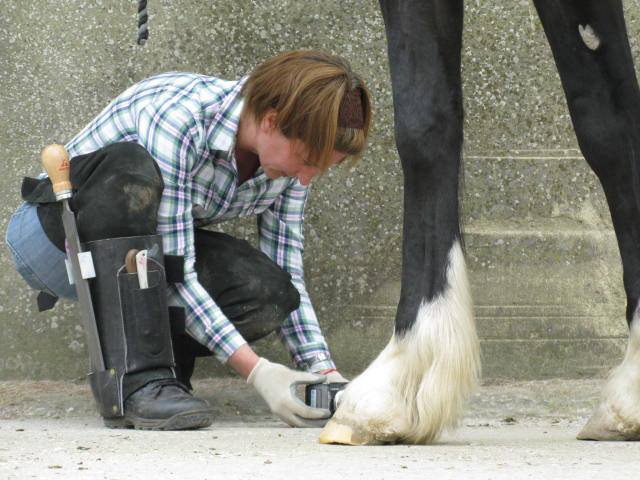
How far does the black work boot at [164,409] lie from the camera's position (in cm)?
183

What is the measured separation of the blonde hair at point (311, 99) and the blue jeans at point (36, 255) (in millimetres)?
477

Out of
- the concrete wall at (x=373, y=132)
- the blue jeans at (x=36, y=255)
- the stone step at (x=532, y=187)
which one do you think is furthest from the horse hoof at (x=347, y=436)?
the stone step at (x=532, y=187)

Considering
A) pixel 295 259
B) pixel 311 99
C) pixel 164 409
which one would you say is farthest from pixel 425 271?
pixel 295 259

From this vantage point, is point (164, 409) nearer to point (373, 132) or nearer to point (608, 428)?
point (608, 428)

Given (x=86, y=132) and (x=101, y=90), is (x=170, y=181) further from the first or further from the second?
(x=101, y=90)

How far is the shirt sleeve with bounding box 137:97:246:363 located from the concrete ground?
0.17 metres

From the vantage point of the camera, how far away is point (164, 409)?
1.85 meters

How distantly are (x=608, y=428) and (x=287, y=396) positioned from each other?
0.59 metres

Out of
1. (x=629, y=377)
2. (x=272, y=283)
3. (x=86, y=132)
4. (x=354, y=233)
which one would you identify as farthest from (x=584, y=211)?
(x=86, y=132)

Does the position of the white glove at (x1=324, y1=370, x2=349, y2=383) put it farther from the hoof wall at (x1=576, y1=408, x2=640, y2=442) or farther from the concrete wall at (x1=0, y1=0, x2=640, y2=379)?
the hoof wall at (x1=576, y1=408, x2=640, y2=442)

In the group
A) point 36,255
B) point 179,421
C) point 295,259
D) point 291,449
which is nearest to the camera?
point 291,449

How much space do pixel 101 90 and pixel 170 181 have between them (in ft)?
1.86

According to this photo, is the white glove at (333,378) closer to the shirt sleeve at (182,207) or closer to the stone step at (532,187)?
the shirt sleeve at (182,207)

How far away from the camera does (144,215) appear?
1.91 metres
